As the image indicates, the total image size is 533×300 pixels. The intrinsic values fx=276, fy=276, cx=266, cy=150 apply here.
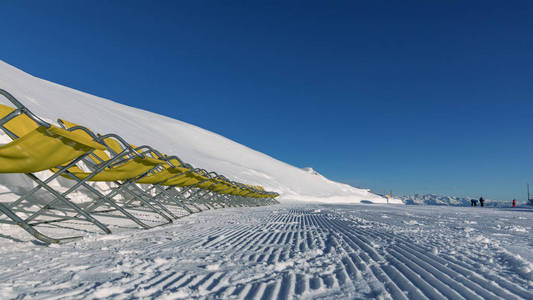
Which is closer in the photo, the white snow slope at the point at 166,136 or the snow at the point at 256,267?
the snow at the point at 256,267

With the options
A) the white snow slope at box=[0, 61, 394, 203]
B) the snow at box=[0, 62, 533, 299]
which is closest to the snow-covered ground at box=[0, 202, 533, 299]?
the snow at box=[0, 62, 533, 299]

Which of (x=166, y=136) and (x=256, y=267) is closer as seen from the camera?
(x=256, y=267)

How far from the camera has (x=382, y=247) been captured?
2330 mm

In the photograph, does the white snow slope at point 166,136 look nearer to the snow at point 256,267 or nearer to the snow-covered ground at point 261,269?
the snow at point 256,267

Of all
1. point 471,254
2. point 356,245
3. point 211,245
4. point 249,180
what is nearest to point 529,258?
point 471,254

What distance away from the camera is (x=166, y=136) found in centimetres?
2647

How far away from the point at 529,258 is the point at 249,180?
866 inches

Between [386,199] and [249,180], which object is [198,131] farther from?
[386,199]

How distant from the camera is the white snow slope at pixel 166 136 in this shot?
1587 centimetres

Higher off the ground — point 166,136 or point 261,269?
point 166,136

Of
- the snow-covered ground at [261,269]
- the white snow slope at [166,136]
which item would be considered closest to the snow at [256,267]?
the snow-covered ground at [261,269]

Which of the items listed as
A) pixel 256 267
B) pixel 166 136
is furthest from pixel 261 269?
pixel 166 136

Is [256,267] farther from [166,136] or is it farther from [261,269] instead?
[166,136]

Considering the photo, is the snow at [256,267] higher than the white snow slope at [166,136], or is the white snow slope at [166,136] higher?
the white snow slope at [166,136]
